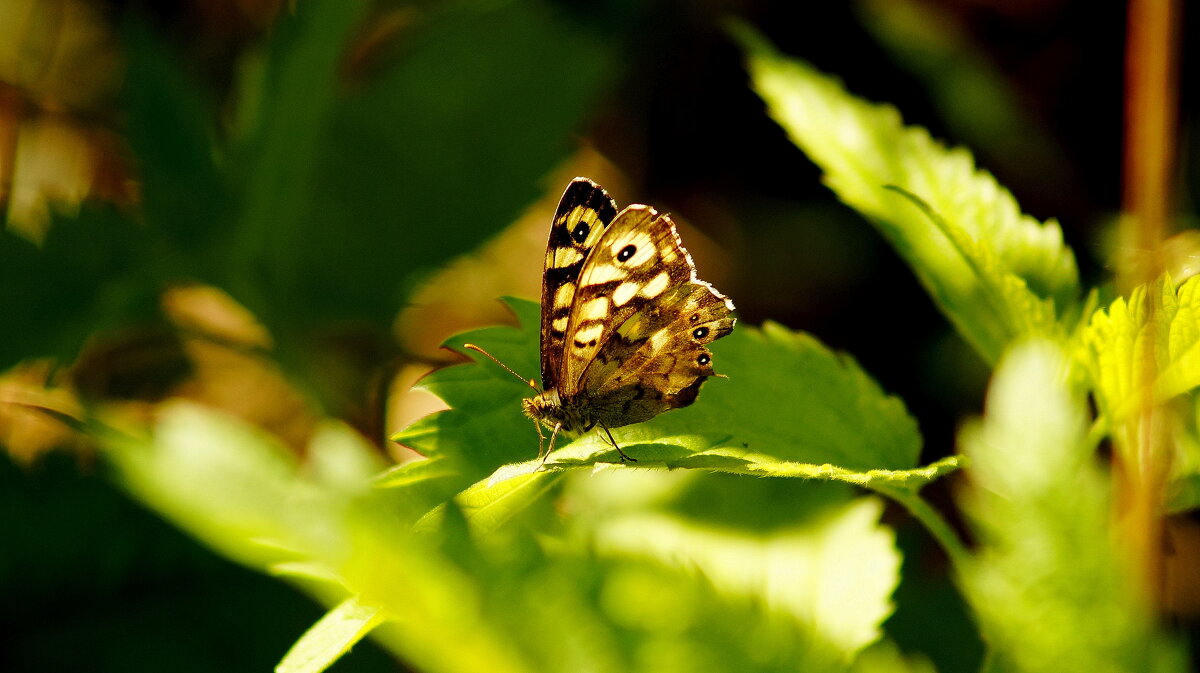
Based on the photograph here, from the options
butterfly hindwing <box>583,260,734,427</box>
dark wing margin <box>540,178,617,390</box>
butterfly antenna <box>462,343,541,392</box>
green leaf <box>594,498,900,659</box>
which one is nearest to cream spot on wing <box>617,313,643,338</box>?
butterfly hindwing <box>583,260,734,427</box>

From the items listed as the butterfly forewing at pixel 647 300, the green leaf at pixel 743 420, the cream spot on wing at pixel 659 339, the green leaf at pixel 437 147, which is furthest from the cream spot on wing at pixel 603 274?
the green leaf at pixel 437 147

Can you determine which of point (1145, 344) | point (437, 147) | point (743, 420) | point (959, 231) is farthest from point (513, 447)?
point (437, 147)

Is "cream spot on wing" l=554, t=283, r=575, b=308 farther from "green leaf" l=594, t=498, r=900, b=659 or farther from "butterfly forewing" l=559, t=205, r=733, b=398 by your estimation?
"green leaf" l=594, t=498, r=900, b=659

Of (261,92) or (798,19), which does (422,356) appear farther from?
(798,19)

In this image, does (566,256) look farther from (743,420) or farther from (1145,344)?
(1145,344)

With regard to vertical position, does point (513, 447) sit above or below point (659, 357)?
below

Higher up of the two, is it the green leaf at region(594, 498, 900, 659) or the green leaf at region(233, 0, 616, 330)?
the green leaf at region(233, 0, 616, 330)
